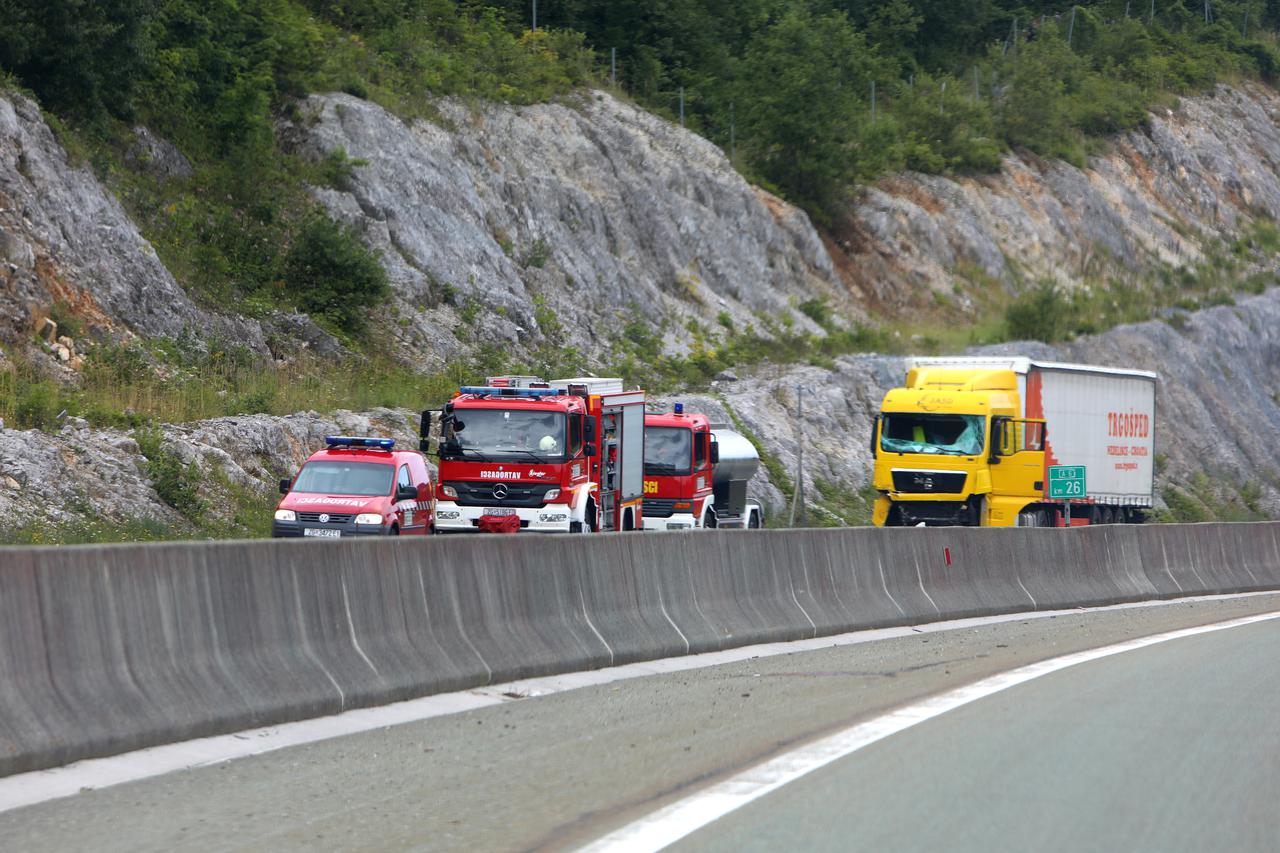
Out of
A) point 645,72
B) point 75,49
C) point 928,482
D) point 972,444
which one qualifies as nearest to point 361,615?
point 928,482

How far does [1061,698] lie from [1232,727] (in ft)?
4.72

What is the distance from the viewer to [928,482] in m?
33.4

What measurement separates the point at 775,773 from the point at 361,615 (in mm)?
3310

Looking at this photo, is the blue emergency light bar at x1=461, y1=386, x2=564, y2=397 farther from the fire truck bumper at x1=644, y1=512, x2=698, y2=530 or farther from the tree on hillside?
the tree on hillside

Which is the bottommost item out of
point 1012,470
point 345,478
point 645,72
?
point 345,478

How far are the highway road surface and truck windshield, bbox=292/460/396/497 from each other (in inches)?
458

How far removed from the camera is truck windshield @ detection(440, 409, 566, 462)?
25.3 m

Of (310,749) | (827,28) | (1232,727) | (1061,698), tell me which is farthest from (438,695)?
(827,28)

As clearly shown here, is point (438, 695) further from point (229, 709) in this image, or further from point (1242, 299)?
point (1242, 299)

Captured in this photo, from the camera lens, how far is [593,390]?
27.0 m

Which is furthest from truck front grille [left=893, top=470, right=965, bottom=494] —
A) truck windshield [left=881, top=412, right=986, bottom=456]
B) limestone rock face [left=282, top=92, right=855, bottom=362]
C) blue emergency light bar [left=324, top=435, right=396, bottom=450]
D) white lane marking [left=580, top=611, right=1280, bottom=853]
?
white lane marking [left=580, top=611, right=1280, bottom=853]

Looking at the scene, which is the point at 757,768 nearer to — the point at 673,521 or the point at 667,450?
the point at 673,521

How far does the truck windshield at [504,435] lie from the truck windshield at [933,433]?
10.6 m

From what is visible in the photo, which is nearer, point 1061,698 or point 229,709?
point 229,709
